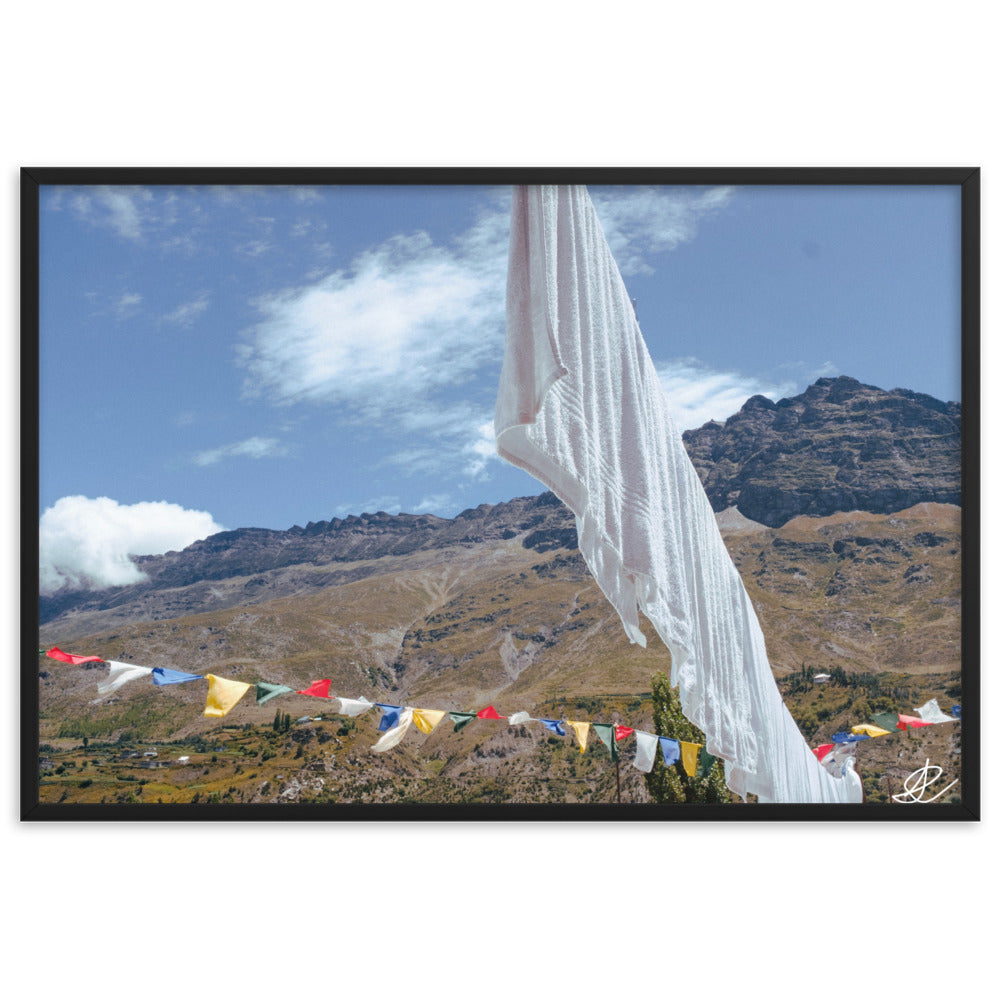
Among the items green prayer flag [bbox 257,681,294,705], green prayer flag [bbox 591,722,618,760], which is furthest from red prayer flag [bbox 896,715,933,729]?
green prayer flag [bbox 257,681,294,705]

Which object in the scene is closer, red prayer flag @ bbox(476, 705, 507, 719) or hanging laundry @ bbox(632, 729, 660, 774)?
hanging laundry @ bbox(632, 729, 660, 774)

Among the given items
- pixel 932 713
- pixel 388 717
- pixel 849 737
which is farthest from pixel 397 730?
pixel 932 713

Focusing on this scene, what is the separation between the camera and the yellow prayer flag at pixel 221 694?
6.47ft

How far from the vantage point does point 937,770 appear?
1965mm

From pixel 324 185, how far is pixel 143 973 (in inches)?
84.9


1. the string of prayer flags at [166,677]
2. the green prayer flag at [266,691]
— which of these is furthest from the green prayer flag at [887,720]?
the string of prayer flags at [166,677]

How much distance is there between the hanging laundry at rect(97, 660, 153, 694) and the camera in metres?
1.95

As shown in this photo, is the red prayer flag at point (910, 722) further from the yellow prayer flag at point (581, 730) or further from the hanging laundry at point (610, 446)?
the yellow prayer flag at point (581, 730)

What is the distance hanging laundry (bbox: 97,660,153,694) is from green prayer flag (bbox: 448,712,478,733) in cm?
87

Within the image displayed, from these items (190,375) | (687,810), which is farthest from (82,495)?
(687,810)
